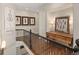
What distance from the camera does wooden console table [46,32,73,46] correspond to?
6.60 feet

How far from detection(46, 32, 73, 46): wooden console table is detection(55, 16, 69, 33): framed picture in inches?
2.6

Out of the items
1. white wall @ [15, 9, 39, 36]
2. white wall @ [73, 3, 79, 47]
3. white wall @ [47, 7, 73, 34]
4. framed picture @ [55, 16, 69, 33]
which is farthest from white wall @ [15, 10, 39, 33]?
white wall @ [73, 3, 79, 47]

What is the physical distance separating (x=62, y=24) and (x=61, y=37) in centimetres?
21

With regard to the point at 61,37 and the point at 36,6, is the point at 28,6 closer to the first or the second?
the point at 36,6

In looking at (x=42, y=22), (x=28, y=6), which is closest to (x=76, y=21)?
(x=42, y=22)

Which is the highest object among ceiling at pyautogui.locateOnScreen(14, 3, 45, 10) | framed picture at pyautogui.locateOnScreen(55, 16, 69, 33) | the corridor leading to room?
ceiling at pyautogui.locateOnScreen(14, 3, 45, 10)

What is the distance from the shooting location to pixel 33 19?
2090 mm

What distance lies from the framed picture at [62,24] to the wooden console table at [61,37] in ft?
0.22

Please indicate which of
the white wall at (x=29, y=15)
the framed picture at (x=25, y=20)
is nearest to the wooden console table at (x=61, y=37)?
the white wall at (x=29, y=15)

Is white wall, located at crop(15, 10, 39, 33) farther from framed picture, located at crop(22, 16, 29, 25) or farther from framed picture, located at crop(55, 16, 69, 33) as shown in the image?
framed picture, located at crop(55, 16, 69, 33)

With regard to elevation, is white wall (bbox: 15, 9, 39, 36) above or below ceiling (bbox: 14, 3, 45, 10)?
below

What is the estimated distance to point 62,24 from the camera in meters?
2.11
